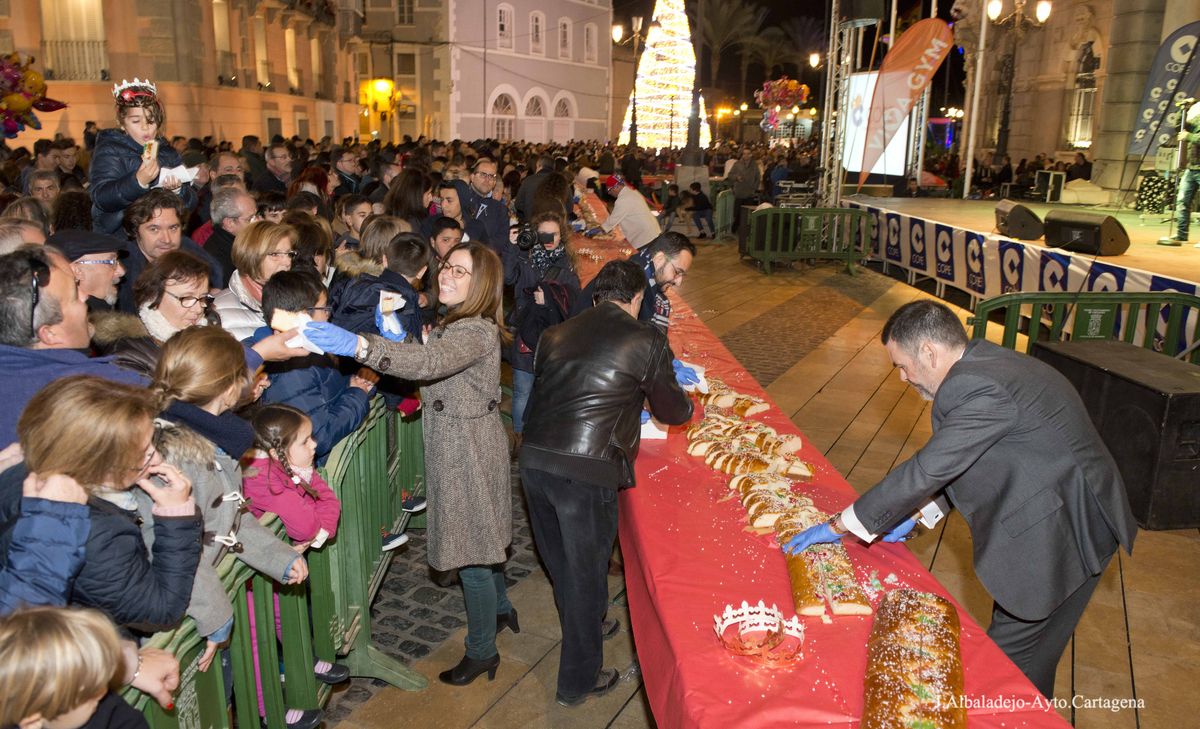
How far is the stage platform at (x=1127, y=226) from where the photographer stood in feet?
37.5

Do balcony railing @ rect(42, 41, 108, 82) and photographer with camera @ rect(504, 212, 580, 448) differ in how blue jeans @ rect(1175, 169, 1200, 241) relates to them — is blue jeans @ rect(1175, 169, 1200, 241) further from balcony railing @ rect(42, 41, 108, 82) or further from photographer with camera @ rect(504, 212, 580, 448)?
balcony railing @ rect(42, 41, 108, 82)

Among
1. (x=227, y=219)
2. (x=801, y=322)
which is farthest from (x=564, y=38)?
(x=227, y=219)

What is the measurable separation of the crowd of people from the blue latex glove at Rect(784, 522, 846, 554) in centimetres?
76

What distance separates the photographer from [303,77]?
3116cm

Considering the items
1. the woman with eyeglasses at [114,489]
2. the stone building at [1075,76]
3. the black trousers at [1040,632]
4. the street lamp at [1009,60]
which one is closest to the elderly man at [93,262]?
the woman with eyeglasses at [114,489]

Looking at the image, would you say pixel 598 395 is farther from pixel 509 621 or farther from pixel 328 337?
pixel 509 621

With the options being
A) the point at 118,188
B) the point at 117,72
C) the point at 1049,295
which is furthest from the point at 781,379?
the point at 117,72

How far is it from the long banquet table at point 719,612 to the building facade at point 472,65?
40375 millimetres

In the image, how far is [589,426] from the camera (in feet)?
12.0

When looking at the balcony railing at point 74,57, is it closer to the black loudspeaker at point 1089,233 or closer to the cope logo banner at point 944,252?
the cope logo banner at point 944,252

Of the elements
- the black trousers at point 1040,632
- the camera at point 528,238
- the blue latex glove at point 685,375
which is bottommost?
the black trousers at point 1040,632

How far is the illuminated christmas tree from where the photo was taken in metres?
43.2

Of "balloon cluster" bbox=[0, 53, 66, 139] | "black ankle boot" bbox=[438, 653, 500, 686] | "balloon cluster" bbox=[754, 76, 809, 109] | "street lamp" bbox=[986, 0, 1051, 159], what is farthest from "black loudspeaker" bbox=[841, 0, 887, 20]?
"balloon cluster" bbox=[754, 76, 809, 109]

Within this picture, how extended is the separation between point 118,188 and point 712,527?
4.37 metres
